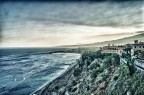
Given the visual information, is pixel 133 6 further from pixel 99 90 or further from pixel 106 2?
pixel 99 90

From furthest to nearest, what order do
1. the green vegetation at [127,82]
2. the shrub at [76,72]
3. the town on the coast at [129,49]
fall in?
1. the shrub at [76,72]
2. the town on the coast at [129,49]
3. the green vegetation at [127,82]

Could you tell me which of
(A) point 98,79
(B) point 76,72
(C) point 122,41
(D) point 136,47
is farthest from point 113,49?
(B) point 76,72

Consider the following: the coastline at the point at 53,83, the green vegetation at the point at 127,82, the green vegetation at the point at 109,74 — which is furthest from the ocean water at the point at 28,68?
the green vegetation at the point at 127,82

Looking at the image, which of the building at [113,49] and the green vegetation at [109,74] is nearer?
the green vegetation at [109,74]

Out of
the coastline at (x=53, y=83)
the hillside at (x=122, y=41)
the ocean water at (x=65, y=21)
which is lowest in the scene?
the coastline at (x=53, y=83)

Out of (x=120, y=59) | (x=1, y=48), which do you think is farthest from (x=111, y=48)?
(x=1, y=48)

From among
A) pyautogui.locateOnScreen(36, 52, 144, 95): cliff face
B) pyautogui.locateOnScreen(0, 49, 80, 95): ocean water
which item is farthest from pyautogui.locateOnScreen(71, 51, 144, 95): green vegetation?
pyautogui.locateOnScreen(0, 49, 80, 95): ocean water

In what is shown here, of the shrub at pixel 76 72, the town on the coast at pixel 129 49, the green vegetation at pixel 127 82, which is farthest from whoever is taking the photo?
the shrub at pixel 76 72

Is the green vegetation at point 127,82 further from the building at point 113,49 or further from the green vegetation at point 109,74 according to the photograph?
the building at point 113,49
